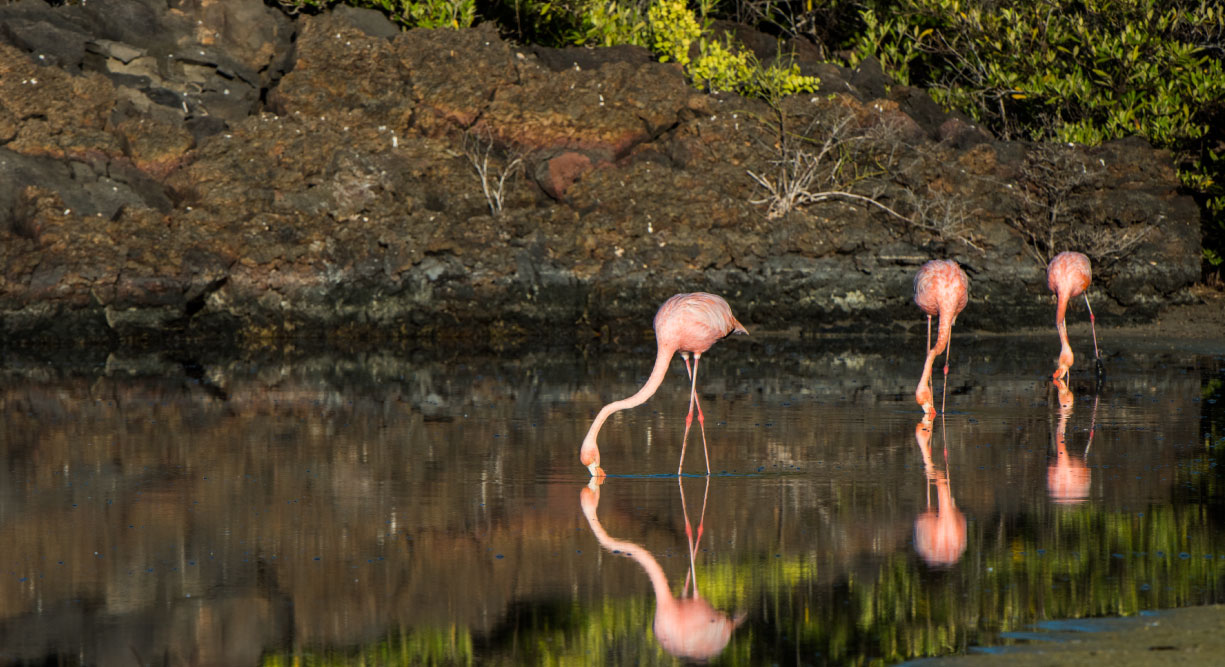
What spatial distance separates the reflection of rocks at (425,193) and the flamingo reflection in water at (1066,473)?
29.9 feet

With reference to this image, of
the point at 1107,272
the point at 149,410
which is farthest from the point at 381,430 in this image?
the point at 1107,272

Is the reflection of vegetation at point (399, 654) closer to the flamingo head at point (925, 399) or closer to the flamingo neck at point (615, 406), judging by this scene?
the flamingo neck at point (615, 406)

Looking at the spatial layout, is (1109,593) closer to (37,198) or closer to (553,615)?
(553,615)

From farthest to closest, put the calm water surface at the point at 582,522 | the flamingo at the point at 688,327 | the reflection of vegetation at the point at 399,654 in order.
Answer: the flamingo at the point at 688,327
the calm water surface at the point at 582,522
the reflection of vegetation at the point at 399,654

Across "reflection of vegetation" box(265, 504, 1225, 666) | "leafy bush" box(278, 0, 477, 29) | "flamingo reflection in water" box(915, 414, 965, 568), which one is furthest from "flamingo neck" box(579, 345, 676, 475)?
"leafy bush" box(278, 0, 477, 29)

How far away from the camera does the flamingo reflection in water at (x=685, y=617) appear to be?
16.4 feet

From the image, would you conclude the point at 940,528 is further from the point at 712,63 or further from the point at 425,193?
the point at 712,63

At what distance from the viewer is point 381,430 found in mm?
10422

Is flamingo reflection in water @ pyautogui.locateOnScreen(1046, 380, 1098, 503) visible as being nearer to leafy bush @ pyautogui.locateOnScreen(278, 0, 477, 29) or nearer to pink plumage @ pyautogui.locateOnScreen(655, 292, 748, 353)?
pink plumage @ pyautogui.locateOnScreen(655, 292, 748, 353)

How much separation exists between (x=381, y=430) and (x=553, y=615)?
5.28m

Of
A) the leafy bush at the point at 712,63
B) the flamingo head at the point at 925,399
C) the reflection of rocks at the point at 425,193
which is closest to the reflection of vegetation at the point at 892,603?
the flamingo head at the point at 925,399

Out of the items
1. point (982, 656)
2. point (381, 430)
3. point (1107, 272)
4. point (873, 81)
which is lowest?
point (982, 656)

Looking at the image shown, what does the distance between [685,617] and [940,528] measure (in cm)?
201

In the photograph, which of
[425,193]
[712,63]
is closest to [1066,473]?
[425,193]
